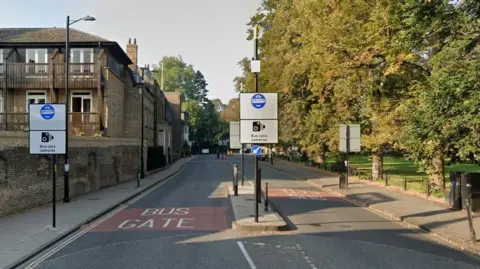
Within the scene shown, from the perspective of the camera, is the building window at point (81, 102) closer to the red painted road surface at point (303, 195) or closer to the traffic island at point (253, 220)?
the red painted road surface at point (303, 195)

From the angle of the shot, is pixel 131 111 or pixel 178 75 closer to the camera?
pixel 131 111

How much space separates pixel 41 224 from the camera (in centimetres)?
1533

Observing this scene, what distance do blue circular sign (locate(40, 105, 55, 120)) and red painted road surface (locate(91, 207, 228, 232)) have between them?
3657 millimetres

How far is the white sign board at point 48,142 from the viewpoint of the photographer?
48.1ft

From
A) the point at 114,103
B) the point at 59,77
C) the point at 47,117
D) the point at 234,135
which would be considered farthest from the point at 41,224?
the point at 114,103

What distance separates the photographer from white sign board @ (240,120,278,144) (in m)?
16.0

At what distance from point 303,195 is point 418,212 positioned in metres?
8.27

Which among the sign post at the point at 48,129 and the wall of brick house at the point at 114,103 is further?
the wall of brick house at the point at 114,103

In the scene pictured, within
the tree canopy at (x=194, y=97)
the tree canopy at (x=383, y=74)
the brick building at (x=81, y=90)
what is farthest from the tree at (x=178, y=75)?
the brick building at (x=81, y=90)

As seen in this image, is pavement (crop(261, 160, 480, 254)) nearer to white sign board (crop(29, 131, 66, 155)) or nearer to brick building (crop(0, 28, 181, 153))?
white sign board (crop(29, 131, 66, 155))

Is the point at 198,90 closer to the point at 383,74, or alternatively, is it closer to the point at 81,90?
the point at 81,90

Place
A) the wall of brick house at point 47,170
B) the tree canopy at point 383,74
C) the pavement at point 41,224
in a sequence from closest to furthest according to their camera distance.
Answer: the pavement at point 41,224 → the tree canopy at point 383,74 → the wall of brick house at point 47,170

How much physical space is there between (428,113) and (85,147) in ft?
56.9

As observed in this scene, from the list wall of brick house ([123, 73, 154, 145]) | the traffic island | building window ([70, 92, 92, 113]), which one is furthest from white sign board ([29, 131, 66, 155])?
wall of brick house ([123, 73, 154, 145])
